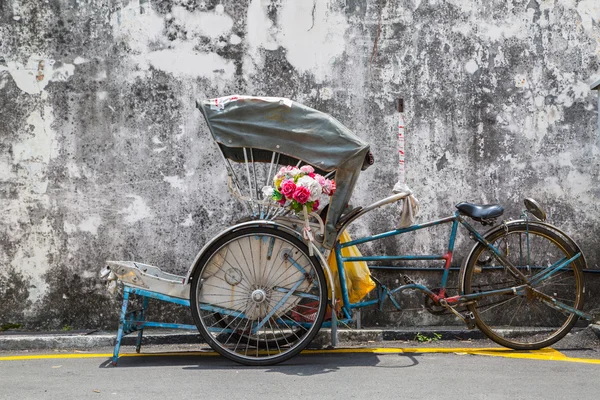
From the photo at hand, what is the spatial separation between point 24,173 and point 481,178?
4.22 m

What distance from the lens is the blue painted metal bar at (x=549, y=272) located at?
6.14m

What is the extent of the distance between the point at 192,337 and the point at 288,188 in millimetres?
1928

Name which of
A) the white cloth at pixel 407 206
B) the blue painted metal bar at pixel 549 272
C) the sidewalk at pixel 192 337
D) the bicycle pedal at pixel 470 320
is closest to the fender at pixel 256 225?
the white cloth at pixel 407 206

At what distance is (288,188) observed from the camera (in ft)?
18.0

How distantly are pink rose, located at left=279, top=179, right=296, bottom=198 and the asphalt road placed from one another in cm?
126

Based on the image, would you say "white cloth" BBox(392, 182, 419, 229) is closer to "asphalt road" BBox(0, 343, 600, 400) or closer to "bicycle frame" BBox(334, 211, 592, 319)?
"bicycle frame" BBox(334, 211, 592, 319)

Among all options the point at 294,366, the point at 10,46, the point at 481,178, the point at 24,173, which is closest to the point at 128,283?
the point at 294,366

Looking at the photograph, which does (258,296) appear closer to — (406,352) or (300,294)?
(300,294)

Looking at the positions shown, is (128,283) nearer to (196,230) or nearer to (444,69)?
(196,230)

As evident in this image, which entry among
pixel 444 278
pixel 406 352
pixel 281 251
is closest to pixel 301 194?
pixel 281 251

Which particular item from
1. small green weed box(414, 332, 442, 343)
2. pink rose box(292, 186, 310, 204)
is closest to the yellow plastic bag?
pink rose box(292, 186, 310, 204)

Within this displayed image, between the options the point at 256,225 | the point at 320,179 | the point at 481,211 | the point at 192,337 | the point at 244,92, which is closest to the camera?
the point at 320,179

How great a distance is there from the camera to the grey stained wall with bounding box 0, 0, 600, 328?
702cm

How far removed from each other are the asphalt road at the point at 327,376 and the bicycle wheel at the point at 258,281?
35 cm
